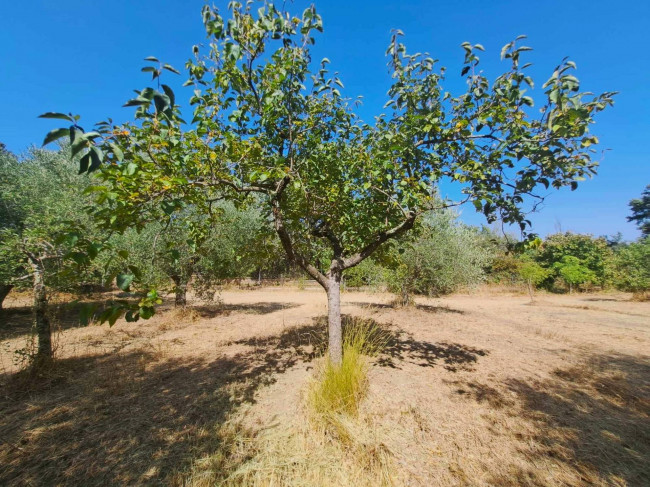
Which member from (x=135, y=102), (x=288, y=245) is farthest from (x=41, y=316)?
(x=135, y=102)

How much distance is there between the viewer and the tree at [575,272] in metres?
23.7

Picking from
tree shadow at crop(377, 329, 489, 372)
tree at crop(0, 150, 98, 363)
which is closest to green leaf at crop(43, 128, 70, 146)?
tree shadow at crop(377, 329, 489, 372)

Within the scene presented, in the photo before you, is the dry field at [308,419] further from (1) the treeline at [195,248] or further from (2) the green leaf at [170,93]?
(2) the green leaf at [170,93]

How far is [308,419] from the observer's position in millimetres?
3711

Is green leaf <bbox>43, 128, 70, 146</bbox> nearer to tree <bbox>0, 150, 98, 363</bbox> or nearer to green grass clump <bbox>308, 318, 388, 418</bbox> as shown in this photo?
green grass clump <bbox>308, 318, 388, 418</bbox>

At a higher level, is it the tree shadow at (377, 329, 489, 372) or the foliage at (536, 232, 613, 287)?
the foliage at (536, 232, 613, 287)

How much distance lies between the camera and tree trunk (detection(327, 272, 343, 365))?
512 cm

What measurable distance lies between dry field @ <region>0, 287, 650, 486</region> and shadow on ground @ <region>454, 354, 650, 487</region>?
0.02m

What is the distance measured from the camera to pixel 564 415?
414 cm

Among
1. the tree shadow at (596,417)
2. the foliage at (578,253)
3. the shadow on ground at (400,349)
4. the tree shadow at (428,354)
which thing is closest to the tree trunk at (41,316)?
the shadow on ground at (400,349)

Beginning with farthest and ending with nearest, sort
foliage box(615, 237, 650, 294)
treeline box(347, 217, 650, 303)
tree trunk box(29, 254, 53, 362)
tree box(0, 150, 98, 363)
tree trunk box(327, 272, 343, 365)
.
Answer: foliage box(615, 237, 650, 294) → treeline box(347, 217, 650, 303) → tree box(0, 150, 98, 363) → tree trunk box(327, 272, 343, 365) → tree trunk box(29, 254, 53, 362)

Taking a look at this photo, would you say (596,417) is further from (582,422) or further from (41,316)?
(41,316)

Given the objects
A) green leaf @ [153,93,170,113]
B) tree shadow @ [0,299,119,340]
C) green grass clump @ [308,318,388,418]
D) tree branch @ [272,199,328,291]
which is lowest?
tree shadow @ [0,299,119,340]

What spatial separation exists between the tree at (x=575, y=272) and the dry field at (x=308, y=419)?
20828 millimetres
